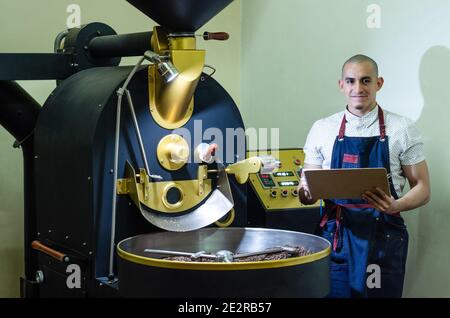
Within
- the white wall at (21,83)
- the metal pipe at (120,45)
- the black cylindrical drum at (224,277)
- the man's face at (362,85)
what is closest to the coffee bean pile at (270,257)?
the black cylindrical drum at (224,277)

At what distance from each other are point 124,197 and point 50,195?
15.5 inches

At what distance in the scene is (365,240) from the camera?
2898 millimetres

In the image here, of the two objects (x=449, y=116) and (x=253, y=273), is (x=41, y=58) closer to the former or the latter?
(x=253, y=273)

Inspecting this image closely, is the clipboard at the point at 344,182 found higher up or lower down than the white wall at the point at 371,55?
lower down

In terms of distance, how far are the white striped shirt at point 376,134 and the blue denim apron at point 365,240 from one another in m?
0.03

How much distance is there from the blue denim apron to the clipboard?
0.55ft

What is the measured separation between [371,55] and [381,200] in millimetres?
1017

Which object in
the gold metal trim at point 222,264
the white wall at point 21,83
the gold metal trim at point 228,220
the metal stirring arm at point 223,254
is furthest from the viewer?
the white wall at point 21,83

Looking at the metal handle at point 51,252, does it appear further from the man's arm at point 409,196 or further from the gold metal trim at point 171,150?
the man's arm at point 409,196

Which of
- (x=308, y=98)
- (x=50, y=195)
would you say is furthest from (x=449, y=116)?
(x=50, y=195)

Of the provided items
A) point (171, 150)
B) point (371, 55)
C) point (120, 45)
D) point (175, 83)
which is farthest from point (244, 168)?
point (371, 55)

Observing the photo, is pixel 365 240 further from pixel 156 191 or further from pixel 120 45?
pixel 120 45

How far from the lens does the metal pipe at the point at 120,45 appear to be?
282 cm
